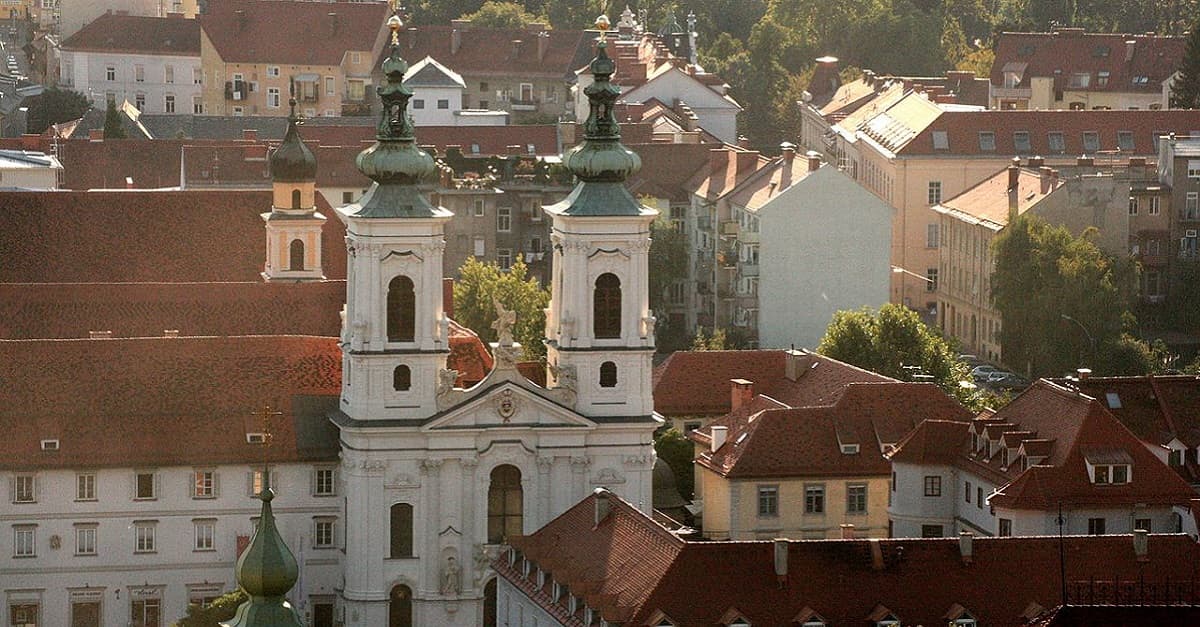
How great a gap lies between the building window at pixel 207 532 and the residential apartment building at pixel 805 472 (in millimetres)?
13274

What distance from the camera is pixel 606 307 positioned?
Result: 104 meters

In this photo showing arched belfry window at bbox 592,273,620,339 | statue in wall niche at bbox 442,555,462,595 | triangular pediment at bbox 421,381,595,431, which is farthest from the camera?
triangular pediment at bbox 421,381,595,431

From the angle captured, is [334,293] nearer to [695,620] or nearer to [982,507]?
[982,507]

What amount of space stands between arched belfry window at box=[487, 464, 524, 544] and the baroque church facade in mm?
33

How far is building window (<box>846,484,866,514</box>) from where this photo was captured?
113 m

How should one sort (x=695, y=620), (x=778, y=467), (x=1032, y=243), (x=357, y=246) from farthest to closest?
(x=1032, y=243) < (x=778, y=467) < (x=357, y=246) < (x=695, y=620)

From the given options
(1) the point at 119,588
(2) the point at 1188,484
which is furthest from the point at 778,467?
(1) the point at 119,588

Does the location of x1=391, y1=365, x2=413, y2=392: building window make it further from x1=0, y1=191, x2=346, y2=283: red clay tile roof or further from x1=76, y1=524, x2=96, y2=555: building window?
x1=0, y1=191, x2=346, y2=283: red clay tile roof

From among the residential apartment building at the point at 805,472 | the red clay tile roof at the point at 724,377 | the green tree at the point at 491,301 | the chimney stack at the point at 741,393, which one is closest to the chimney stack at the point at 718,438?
the residential apartment building at the point at 805,472

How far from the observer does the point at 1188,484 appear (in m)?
109

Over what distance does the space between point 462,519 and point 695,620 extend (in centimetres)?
1710

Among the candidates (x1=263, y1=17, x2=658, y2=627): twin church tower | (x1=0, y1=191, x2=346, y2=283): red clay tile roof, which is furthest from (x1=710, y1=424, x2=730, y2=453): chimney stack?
(x1=0, y1=191, x2=346, y2=283): red clay tile roof

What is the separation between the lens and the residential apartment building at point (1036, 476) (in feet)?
347

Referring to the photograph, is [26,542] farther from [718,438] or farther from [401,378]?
[718,438]
